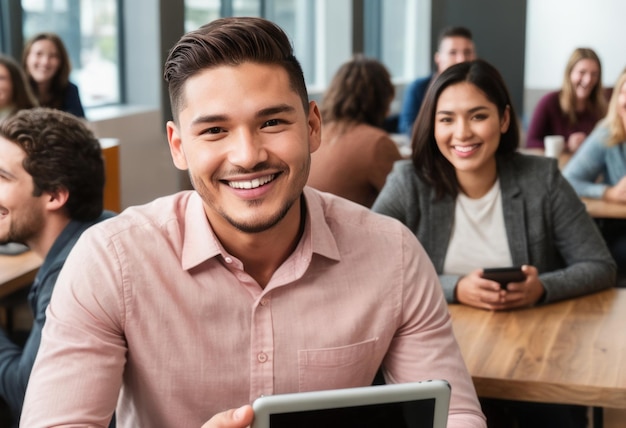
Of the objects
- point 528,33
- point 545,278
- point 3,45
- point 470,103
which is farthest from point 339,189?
A: point 528,33

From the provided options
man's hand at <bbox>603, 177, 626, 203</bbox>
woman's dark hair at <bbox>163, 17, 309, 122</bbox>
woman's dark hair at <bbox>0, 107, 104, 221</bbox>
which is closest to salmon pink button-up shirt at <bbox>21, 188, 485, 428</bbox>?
woman's dark hair at <bbox>163, 17, 309, 122</bbox>

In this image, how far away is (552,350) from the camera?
1.90 meters

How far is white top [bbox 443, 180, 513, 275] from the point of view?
2.47 meters

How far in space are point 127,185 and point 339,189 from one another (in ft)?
9.21

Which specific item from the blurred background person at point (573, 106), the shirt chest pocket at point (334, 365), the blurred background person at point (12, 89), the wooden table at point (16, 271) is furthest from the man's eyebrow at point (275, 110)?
the blurred background person at point (573, 106)

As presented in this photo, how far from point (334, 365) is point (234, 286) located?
8.1 inches

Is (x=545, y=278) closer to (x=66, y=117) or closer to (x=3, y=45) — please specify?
(x=66, y=117)

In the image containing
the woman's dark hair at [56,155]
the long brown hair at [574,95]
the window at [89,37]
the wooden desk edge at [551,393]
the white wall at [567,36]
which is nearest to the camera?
the wooden desk edge at [551,393]

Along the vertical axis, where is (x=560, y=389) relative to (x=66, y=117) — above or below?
below

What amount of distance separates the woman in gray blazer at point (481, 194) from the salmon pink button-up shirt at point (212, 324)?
38.0 inches

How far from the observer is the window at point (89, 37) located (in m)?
5.66

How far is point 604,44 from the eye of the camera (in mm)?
8648

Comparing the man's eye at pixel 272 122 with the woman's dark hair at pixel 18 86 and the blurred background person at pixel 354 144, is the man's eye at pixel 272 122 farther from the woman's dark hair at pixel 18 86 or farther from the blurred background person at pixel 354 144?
the woman's dark hair at pixel 18 86

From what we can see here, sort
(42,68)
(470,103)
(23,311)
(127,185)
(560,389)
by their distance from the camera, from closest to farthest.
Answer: (560,389)
(470,103)
(23,311)
(42,68)
(127,185)
